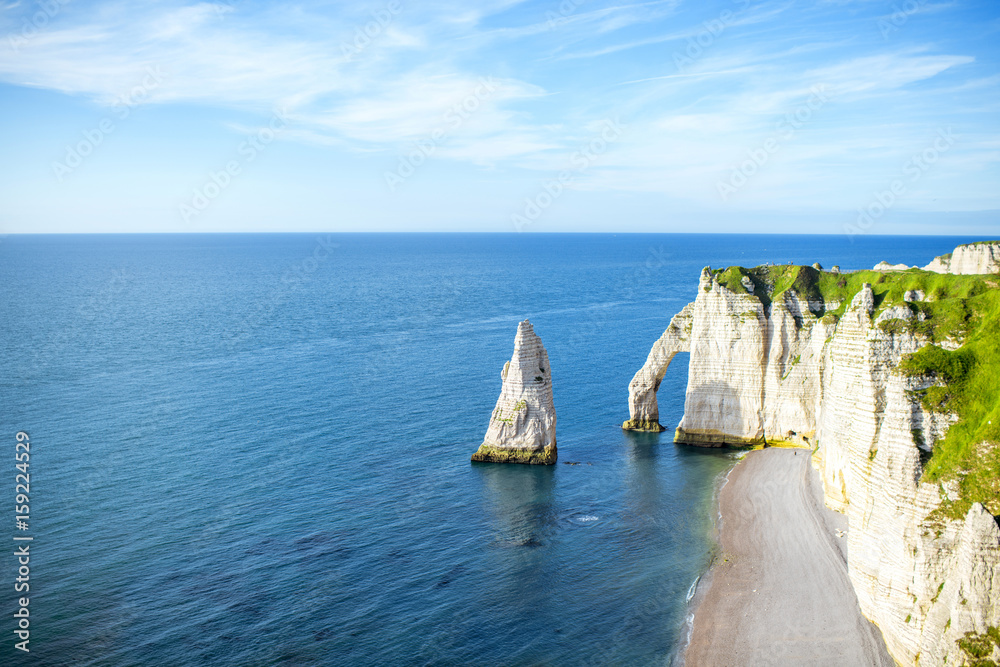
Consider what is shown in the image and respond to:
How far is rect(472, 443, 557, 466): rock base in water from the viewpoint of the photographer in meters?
45.4

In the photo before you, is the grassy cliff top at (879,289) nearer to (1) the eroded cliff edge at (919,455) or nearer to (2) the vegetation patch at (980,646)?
(1) the eroded cliff edge at (919,455)

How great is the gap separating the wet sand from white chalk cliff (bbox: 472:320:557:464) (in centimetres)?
1254

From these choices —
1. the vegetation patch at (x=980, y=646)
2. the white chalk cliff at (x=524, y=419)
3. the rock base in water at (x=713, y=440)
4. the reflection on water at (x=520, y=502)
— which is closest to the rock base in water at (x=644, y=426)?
the rock base in water at (x=713, y=440)

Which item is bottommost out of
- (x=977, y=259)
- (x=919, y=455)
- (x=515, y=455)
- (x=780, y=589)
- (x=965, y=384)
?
(x=780, y=589)

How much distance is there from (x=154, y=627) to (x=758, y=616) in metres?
25.1

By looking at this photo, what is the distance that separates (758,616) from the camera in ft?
90.0

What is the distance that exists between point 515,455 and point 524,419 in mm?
2630

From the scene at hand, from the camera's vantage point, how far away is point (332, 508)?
37.2m

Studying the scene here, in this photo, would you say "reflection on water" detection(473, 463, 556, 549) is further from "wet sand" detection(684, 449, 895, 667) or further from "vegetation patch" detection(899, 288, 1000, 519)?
"vegetation patch" detection(899, 288, 1000, 519)

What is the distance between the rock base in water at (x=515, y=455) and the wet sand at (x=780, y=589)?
1187 cm

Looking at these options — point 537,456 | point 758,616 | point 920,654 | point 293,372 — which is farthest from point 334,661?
point 293,372

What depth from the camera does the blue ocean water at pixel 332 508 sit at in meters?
26.2

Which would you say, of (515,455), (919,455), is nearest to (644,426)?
(515,455)

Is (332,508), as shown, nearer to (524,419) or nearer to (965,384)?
(524,419)
